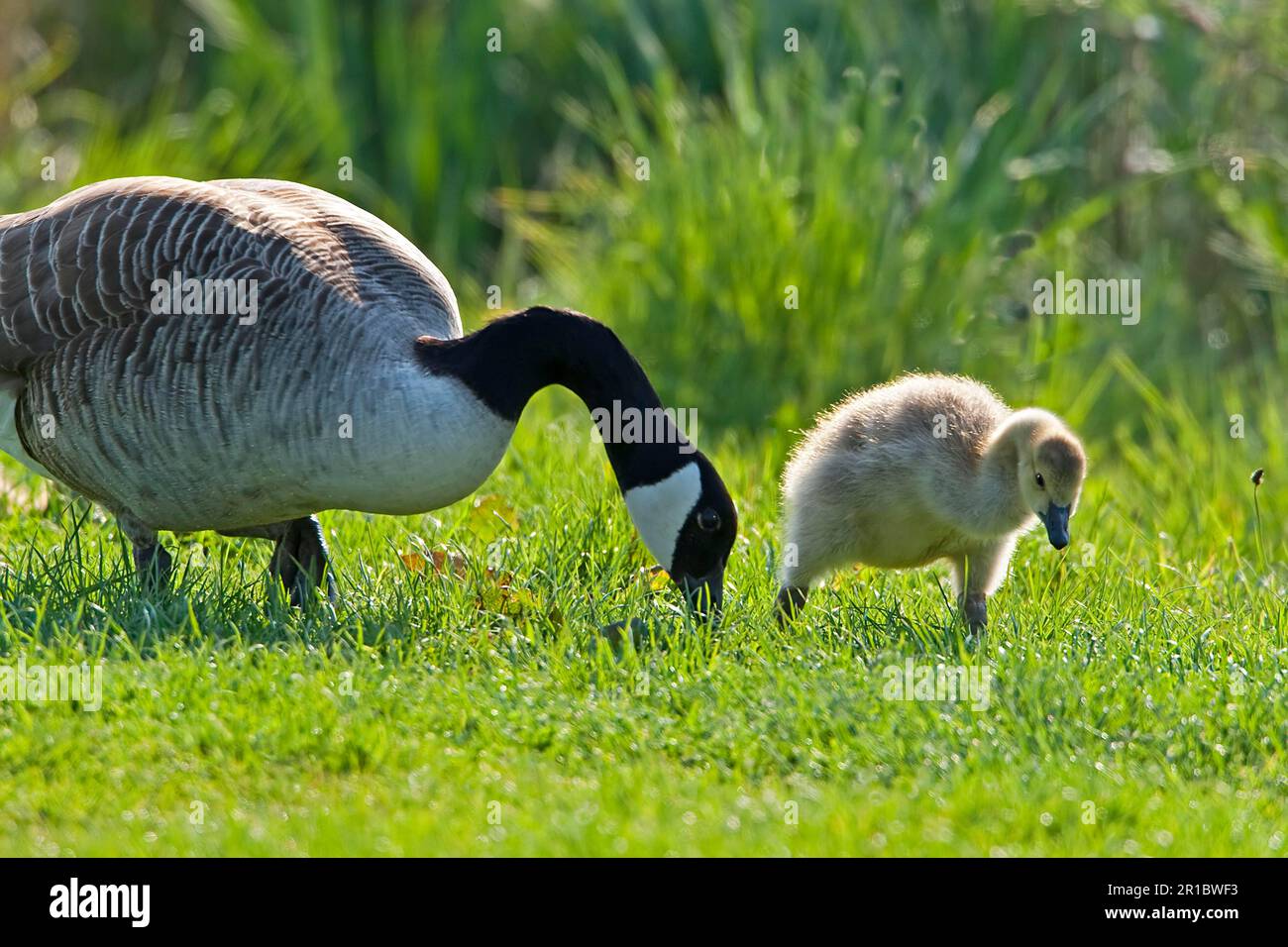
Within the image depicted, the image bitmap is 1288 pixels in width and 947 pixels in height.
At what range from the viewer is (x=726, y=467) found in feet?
→ 27.1

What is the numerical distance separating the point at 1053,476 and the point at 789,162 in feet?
16.2

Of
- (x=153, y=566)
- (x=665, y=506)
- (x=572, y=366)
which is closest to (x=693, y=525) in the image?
(x=665, y=506)

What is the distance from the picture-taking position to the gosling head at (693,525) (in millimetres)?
5891

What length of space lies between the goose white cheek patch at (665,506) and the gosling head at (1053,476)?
3.91 ft

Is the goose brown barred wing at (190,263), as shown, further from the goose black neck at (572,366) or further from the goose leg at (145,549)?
the goose leg at (145,549)

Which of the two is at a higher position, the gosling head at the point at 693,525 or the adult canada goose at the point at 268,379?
the adult canada goose at the point at 268,379

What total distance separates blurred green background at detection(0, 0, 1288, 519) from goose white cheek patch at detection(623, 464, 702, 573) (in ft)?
10.6

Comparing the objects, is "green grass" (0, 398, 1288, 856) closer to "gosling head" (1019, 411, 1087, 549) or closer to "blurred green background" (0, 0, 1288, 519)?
"gosling head" (1019, 411, 1087, 549)

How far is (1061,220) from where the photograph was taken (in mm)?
10641

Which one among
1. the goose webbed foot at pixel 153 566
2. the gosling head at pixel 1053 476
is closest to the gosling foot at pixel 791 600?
the gosling head at pixel 1053 476

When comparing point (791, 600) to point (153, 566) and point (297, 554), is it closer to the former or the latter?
point (297, 554)

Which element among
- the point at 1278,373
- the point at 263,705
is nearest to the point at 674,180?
the point at 1278,373

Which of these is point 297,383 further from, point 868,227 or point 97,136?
point 97,136

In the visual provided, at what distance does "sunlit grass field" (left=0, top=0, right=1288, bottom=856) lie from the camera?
4.77m
